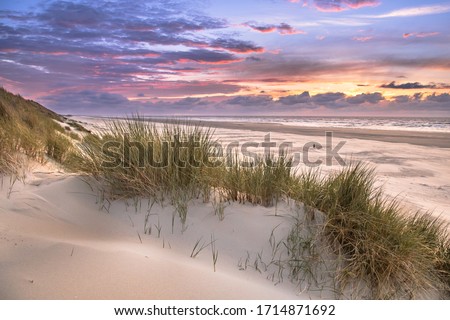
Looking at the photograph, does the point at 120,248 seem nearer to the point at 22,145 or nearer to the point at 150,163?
the point at 150,163

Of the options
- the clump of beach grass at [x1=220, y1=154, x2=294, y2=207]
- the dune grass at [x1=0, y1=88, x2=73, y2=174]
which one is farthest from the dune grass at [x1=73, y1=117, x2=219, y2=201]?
the dune grass at [x1=0, y1=88, x2=73, y2=174]

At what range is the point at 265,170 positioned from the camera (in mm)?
4266

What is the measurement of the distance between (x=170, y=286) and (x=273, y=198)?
1817 millimetres

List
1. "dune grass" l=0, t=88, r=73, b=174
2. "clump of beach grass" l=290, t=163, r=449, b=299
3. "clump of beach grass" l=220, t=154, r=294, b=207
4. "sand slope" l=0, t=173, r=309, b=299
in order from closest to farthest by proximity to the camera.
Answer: "sand slope" l=0, t=173, r=309, b=299
"clump of beach grass" l=290, t=163, r=449, b=299
"clump of beach grass" l=220, t=154, r=294, b=207
"dune grass" l=0, t=88, r=73, b=174

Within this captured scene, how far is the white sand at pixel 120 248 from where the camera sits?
8.42 feet

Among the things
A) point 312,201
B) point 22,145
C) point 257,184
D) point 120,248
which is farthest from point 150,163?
Result: point 22,145

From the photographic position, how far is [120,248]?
3.12m

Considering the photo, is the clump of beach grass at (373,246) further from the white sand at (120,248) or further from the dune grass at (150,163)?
the dune grass at (150,163)

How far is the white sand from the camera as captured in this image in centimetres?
257

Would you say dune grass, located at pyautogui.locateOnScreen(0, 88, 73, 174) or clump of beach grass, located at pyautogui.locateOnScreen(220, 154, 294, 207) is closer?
clump of beach grass, located at pyautogui.locateOnScreen(220, 154, 294, 207)

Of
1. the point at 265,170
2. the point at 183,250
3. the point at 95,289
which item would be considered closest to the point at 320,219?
the point at 265,170

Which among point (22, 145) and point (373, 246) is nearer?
point (373, 246)

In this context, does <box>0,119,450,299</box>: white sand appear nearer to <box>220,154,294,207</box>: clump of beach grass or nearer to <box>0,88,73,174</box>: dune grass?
<box>220,154,294,207</box>: clump of beach grass

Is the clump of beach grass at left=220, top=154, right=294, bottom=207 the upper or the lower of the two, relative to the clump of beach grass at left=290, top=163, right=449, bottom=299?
upper
